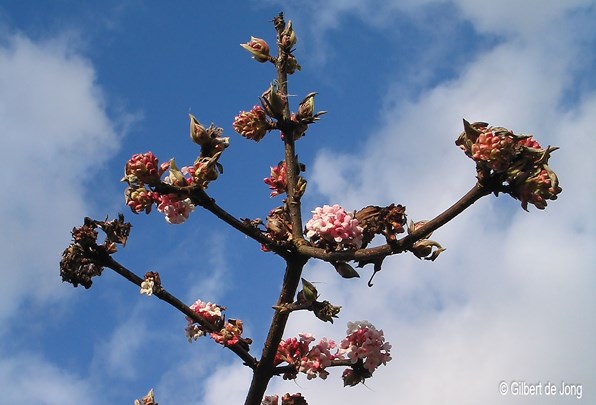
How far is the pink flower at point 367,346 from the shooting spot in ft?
14.1

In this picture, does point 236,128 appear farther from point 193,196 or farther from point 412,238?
point 412,238

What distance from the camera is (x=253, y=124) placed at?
179 inches

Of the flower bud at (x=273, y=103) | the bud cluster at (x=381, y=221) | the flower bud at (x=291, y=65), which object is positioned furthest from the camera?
the flower bud at (x=291, y=65)

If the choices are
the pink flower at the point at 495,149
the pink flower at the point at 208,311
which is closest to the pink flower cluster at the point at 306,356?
the pink flower at the point at 208,311

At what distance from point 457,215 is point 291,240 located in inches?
41.3

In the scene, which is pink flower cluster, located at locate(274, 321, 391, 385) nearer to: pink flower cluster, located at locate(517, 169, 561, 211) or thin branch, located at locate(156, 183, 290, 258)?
thin branch, located at locate(156, 183, 290, 258)

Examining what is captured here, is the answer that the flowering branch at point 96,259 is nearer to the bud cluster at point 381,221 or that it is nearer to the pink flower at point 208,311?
the pink flower at point 208,311

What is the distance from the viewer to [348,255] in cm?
352

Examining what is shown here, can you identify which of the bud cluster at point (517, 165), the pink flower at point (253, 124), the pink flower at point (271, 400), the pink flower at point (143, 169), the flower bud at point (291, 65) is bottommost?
the pink flower at point (271, 400)

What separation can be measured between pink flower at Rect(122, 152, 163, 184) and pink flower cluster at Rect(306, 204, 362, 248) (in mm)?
1017

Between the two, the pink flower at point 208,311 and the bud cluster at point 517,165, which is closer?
the bud cluster at point 517,165

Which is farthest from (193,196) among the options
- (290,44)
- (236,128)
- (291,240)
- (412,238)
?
(290,44)

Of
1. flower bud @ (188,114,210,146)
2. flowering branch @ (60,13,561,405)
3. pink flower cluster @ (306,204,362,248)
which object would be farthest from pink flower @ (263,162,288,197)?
pink flower cluster @ (306,204,362,248)

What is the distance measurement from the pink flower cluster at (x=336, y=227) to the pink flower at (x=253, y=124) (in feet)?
3.68
